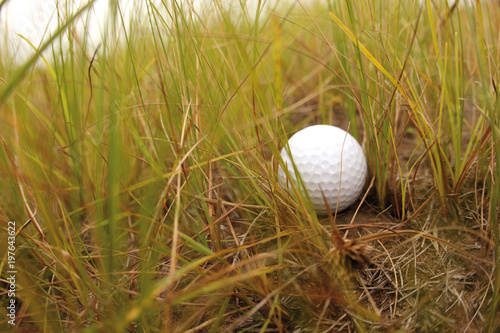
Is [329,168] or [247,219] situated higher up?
[329,168]

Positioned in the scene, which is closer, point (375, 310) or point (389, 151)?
point (375, 310)

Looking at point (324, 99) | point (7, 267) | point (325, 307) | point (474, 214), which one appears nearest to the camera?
point (325, 307)

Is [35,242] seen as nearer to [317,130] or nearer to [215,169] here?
[215,169]

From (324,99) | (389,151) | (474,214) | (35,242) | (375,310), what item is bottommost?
(375,310)

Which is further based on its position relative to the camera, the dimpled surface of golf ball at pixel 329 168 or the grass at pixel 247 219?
the dimpled surface of golf ball at pixel 329 168

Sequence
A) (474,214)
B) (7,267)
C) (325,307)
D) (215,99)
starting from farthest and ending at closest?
(215,99), (474,214), (7,267), (325,307)

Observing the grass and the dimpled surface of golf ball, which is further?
the dimpled surface of golf ball

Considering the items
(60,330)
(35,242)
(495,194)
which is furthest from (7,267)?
(495,194)


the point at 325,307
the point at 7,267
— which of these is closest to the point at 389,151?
the point at 325,307

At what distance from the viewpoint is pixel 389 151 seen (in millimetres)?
1118

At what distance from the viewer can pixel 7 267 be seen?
2.87 ft

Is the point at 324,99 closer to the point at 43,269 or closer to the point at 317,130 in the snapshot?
→ the point at 317,130

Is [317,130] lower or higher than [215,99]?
lower

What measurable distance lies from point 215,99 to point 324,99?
0.91 metres
